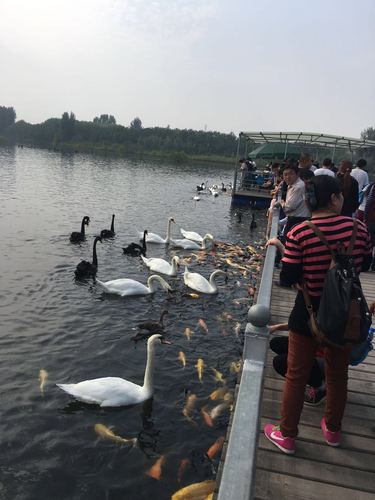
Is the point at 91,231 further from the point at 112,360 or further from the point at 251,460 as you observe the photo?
the point at 251,460

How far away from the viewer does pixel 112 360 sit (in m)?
8.06

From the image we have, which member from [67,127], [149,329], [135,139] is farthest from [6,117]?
[149,329]

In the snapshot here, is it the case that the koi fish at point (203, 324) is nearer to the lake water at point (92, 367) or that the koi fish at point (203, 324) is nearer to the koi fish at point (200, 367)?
the lake water at point (92, 367)

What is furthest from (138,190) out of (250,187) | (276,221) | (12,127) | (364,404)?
(12,127)

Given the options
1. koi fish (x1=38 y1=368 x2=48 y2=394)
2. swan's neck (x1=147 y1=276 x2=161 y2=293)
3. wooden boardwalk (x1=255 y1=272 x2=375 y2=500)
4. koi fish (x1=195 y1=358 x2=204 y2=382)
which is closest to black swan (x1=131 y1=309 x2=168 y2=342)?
koi fish (x1=195 y1=358 x2=204 y2=382)

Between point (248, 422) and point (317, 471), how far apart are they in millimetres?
1597

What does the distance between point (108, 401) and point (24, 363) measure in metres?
2.16

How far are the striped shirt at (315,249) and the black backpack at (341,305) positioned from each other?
6cm

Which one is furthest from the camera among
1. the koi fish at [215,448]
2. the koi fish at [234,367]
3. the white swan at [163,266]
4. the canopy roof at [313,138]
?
the canopy roof at [313,138]

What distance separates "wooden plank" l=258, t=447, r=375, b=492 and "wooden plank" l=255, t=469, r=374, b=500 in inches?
1.8

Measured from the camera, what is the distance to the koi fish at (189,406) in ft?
21.2

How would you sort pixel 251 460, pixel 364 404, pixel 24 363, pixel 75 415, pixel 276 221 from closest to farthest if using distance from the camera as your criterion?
pixel 251 460, pixel 364 404, pixel 75 415, pixel 24 363, pixel 276 221

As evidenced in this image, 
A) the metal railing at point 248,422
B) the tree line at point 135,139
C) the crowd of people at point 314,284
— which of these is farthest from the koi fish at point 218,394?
the tree line at point 135,139

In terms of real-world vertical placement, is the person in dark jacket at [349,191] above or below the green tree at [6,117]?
below
